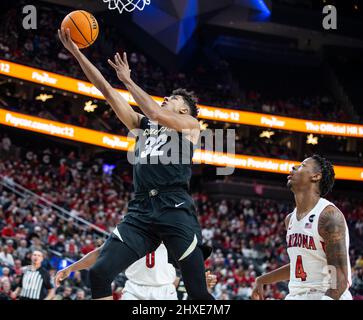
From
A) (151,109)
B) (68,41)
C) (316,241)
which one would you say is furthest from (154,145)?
(316,241)

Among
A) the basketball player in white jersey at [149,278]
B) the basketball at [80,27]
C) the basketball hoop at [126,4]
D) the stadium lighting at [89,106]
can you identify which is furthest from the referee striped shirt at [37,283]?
the stadium lighting at [89,106]

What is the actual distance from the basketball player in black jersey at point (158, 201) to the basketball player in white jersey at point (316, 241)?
67 cm

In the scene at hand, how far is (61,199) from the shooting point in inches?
789

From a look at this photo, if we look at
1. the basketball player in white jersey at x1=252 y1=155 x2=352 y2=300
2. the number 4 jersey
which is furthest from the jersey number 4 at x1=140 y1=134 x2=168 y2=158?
the number 4 jersey

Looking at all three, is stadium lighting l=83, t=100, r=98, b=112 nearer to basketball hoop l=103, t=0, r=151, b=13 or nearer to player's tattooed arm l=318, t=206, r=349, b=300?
basketball hoop l=103, t=0, r=151, b=13

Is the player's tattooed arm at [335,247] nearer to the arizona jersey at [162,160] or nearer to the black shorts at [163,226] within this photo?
the black shorts at [163,226]

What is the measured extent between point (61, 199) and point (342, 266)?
1631cm

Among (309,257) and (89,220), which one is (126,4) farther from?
(89,220)

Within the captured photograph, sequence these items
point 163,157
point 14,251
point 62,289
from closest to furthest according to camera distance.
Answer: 1. point 163,157
2. point 62,289
3. point 14,251

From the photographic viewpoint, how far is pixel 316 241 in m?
4.67

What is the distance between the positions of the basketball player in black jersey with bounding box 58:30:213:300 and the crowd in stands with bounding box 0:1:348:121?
2027 cm

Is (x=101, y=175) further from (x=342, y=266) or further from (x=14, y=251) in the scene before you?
(x=342, y=266)

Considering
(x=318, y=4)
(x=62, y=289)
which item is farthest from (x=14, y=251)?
(x=318, y=4)

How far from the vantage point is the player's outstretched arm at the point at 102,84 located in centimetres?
495
